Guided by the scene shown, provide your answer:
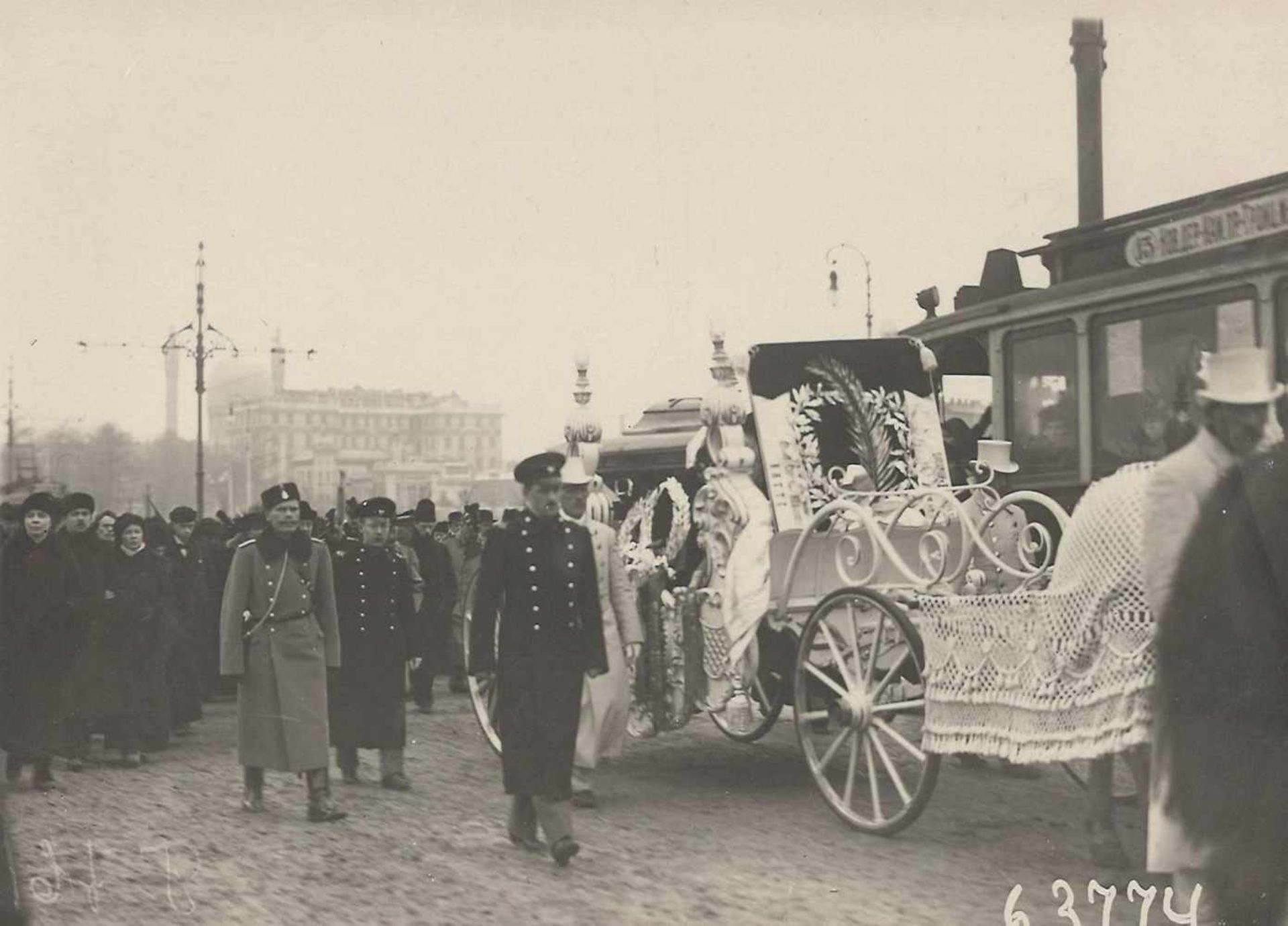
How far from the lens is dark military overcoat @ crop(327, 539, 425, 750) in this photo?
8.38 meters

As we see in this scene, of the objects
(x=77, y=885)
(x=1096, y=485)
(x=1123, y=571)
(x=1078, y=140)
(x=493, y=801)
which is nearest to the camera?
(x=1123, y=571)

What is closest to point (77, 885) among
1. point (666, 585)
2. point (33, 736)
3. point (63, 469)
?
point (33, 736)

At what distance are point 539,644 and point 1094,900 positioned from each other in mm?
2495

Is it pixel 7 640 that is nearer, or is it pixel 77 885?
pixel 77 885

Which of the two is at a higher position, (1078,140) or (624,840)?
(1078,140)

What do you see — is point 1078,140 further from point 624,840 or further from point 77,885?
point 77,885

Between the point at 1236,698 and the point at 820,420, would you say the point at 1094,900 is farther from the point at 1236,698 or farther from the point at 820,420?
the point at 820,420

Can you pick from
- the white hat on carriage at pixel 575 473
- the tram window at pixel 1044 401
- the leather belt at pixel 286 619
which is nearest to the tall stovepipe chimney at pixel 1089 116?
the tram window at pixel 1044 401

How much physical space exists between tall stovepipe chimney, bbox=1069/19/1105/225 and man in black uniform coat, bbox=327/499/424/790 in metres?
9.29

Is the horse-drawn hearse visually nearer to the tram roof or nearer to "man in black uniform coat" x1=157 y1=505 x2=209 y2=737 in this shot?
the tram roof

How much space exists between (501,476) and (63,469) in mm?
16230

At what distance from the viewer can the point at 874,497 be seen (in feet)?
26.0

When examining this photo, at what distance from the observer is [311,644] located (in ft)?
25.2

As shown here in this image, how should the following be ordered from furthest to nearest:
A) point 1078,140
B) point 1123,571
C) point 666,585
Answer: point 1078,140, point 666,585, point 1123,571
